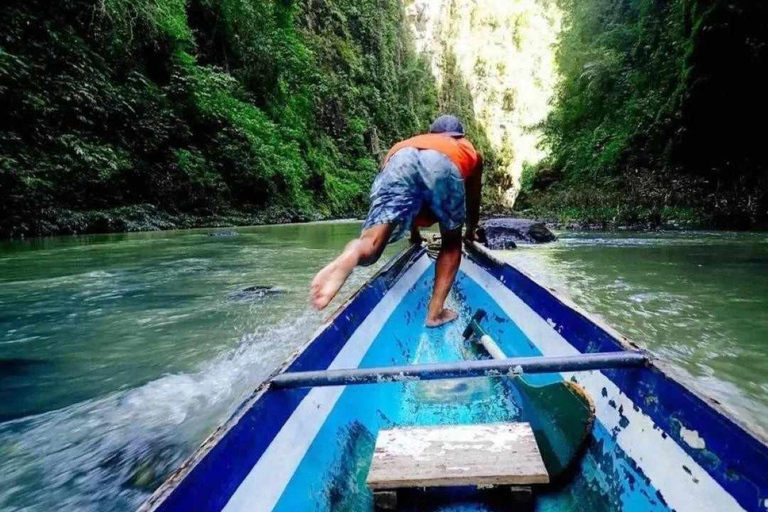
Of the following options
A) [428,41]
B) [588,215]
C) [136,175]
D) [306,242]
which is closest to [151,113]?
[136,175]

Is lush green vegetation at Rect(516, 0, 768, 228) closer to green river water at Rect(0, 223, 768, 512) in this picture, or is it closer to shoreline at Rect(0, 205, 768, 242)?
shoreline at Rect(0, 205, 768, 242)

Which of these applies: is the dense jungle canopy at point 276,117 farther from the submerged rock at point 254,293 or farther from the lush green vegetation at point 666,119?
the submerged rock at point 254,293

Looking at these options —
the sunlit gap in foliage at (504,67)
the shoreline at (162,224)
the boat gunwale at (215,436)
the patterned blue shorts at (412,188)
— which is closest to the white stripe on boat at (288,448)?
the boat gunwale at (215,436)

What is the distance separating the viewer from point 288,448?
1.41 metres

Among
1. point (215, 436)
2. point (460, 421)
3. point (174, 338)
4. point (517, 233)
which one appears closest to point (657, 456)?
point (460, 421)

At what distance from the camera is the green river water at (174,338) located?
2234mm

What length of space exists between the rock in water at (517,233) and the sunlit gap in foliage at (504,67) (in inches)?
1413

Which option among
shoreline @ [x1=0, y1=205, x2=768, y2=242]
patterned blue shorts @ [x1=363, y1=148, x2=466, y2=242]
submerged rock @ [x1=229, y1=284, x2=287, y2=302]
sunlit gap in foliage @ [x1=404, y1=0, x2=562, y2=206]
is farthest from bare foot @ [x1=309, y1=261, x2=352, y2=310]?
sunlit gap in foliage @ [x1=404, y1=0, x2=562, y2=206]

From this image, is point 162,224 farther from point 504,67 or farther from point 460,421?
point 504,67

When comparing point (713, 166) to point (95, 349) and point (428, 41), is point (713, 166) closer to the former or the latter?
point (95, 349)

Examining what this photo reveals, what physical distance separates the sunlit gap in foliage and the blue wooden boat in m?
44.9

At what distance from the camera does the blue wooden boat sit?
44.4 inches

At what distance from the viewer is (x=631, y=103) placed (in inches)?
610

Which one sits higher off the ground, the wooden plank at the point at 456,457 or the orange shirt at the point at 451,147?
the orange shirt at the point at 451,147
